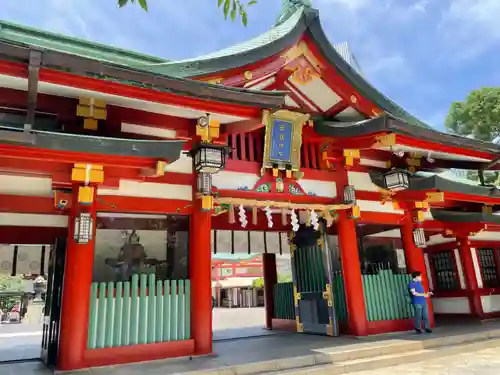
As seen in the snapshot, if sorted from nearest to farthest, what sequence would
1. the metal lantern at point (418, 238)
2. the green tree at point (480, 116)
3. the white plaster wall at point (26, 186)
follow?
the white plaster wall at point (26, 186) → the metal lantern at point (418, 238) → the green tree at point (480, 116)

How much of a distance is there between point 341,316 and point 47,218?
8.07 metres

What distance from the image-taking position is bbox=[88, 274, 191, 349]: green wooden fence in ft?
23.5

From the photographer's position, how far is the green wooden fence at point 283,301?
12477 mm

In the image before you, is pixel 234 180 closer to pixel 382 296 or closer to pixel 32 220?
pixel 32 220

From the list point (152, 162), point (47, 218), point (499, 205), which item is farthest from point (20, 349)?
point (499, 205)

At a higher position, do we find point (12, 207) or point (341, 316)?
point (12, 207)

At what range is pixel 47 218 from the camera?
30.5ft

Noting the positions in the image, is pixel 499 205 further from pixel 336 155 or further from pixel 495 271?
pixel 336 155

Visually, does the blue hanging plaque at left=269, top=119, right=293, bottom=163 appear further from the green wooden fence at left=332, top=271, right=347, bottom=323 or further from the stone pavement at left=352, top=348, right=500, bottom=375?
the stone pavement at left=352, top=348, right=500, bottom=375

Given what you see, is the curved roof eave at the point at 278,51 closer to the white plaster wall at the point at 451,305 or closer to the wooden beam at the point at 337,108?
the wooden beam at the point at 337,108

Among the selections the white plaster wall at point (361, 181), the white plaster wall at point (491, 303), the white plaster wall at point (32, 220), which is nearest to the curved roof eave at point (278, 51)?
the white plaster wall at point (361, 181)

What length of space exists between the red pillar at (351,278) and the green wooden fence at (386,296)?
1.24 ft

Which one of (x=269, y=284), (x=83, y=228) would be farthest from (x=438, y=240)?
(x=83, y=228)

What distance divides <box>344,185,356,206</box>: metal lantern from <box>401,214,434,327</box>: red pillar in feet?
7.51
